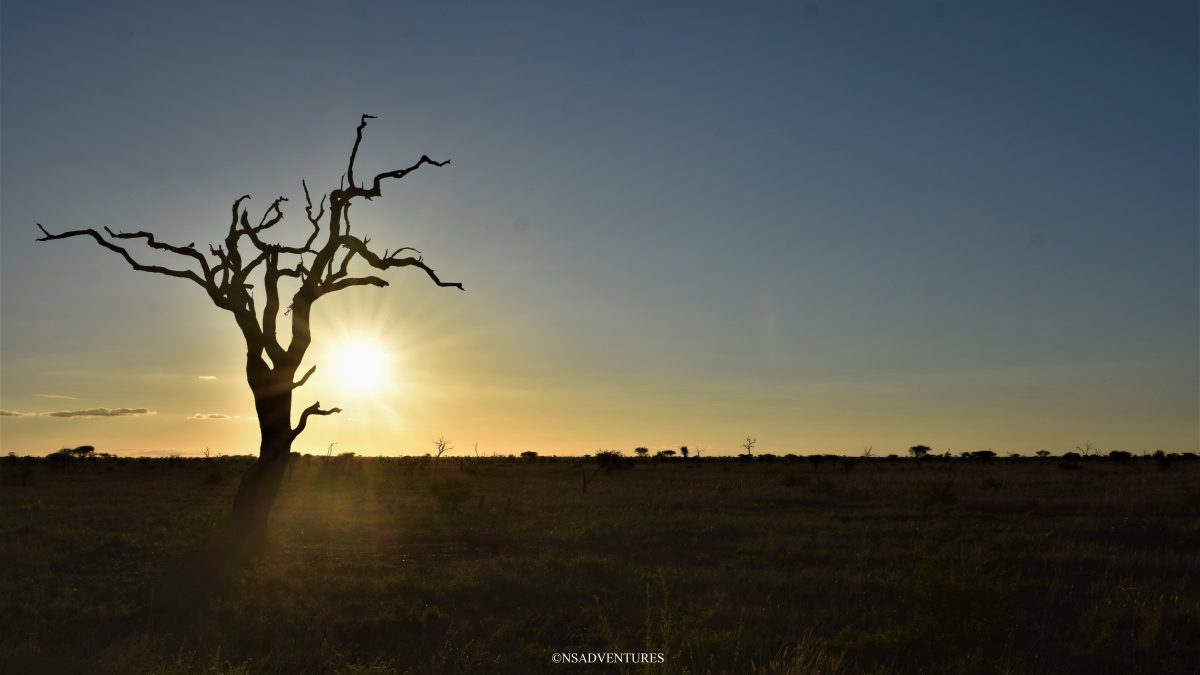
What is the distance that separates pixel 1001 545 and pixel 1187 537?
5.54 metres

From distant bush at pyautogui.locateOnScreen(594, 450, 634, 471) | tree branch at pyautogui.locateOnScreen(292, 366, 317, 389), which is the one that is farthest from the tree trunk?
distant bush at pyautogui.locateOnScreen(594, 450, 634, 471)

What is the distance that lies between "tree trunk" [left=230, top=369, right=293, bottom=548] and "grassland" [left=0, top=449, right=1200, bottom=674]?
1289mm

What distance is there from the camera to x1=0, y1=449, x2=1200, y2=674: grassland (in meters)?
10.0

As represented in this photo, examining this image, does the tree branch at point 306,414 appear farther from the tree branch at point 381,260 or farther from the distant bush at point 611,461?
the distant bush at point 611,461

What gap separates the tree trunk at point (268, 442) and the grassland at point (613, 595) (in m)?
1.29

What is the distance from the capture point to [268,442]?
1948cm

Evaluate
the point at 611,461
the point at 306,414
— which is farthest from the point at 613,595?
the point at 611,461

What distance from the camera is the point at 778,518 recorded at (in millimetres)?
24672

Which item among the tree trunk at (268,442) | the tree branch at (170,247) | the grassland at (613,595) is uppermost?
the tree branch at (170,247)

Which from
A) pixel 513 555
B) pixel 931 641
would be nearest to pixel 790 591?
pixel 931 641

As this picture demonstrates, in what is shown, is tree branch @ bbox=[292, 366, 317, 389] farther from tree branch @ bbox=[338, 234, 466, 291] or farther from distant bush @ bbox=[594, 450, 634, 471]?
distant bush @ bbox=[594, 450, 634, 471]

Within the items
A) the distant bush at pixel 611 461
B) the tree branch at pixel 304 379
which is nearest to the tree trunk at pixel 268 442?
the tree branch at pixel 304 379

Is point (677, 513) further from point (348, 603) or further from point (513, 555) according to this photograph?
point (348, 603)

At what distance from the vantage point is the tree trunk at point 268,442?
19.1m
